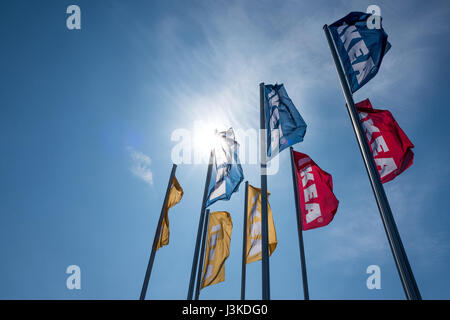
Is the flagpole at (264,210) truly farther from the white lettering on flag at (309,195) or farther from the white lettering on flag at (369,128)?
the white lettering on flag at (309,195)

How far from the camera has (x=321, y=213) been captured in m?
10.2

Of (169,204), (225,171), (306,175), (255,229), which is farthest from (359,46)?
(169,204)

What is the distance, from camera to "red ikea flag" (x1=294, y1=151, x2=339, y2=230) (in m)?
10.1

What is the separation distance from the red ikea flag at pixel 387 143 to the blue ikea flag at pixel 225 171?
15.6 ft

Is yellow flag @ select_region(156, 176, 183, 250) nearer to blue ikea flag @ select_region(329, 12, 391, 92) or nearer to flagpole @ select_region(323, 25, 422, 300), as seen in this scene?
flagpole @ select_region(323, 25, 422, 300)

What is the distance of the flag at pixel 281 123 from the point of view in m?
7.74

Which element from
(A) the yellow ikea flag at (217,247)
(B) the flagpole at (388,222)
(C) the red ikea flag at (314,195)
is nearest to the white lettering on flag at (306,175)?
(C) the red ikea flag at (314,195)

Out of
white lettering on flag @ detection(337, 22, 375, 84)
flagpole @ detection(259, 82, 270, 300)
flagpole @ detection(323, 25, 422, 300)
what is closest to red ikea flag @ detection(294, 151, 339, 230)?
flagpole @ detection(259, 82, 270, 300)

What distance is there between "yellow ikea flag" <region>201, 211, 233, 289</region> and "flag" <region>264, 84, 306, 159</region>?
21.1ft
